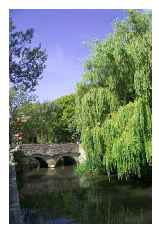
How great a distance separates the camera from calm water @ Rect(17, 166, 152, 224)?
28.3ft

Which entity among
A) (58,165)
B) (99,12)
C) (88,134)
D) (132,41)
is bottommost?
(58,165)

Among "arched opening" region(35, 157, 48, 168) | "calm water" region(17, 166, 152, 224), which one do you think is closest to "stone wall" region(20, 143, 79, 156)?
"arched opening" region(35, 157, 48, 168)

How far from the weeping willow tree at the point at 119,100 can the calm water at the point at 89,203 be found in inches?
Result: 26.5

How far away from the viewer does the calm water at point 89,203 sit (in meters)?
8.62

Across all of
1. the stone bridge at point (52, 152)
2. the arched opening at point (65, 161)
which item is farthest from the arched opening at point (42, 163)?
the arched opening at point (65, 161)

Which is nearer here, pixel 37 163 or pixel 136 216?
pixel 136 216

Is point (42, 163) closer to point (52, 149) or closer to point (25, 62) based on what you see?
point (52, 149)

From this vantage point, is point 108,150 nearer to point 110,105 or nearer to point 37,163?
point 110,105

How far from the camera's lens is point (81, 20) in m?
8.82

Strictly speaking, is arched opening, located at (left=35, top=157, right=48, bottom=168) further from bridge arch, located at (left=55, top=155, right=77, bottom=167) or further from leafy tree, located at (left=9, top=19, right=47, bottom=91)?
leafy tree, located at (left=9, top=19, right=47, bottom=91)

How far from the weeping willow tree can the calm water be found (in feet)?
2.21

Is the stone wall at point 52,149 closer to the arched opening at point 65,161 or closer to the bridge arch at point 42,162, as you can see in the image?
the bridge arch at point 42,162
